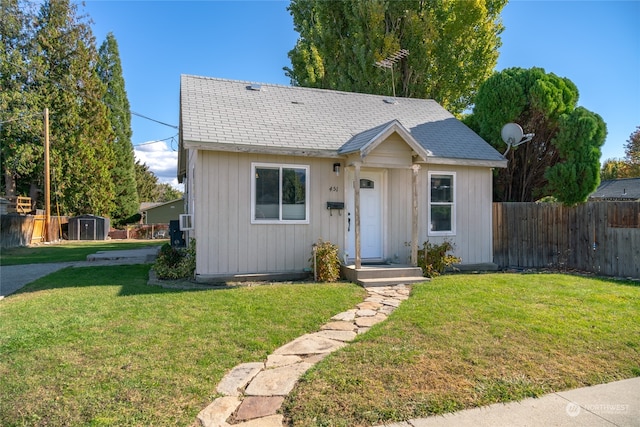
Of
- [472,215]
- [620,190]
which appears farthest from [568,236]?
[620,190]

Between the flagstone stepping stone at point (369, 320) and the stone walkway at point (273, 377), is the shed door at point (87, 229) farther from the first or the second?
the flagstone stepping stone at point (369, 320)

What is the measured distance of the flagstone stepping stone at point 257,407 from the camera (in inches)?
121

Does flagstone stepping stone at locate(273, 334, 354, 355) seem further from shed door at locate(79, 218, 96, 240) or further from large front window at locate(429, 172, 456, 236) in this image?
shed door at locate(79, 218, 96, 240)

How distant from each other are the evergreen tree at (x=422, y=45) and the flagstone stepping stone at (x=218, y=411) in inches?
688

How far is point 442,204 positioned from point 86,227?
76.5 feet

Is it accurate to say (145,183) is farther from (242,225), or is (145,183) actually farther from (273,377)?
(273,377)

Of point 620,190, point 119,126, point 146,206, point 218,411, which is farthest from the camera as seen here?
point 146,206

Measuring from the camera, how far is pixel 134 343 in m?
4.43

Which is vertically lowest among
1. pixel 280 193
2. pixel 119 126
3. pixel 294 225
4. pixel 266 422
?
pixel 266 422

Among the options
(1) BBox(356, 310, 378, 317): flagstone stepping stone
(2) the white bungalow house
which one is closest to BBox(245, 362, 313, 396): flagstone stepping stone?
(1) BBox(356, 310, 378, 317): flagstone stepping stone

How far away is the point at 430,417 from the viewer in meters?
3.09

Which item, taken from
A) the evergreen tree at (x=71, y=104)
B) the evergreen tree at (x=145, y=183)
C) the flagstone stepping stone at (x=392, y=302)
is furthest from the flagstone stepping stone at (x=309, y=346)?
the evergreen tree at (x=145, y=183)

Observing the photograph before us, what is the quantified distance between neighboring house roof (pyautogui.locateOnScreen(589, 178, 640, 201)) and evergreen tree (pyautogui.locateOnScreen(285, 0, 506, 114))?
12.1m

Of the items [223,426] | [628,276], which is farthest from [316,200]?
[628,276]
